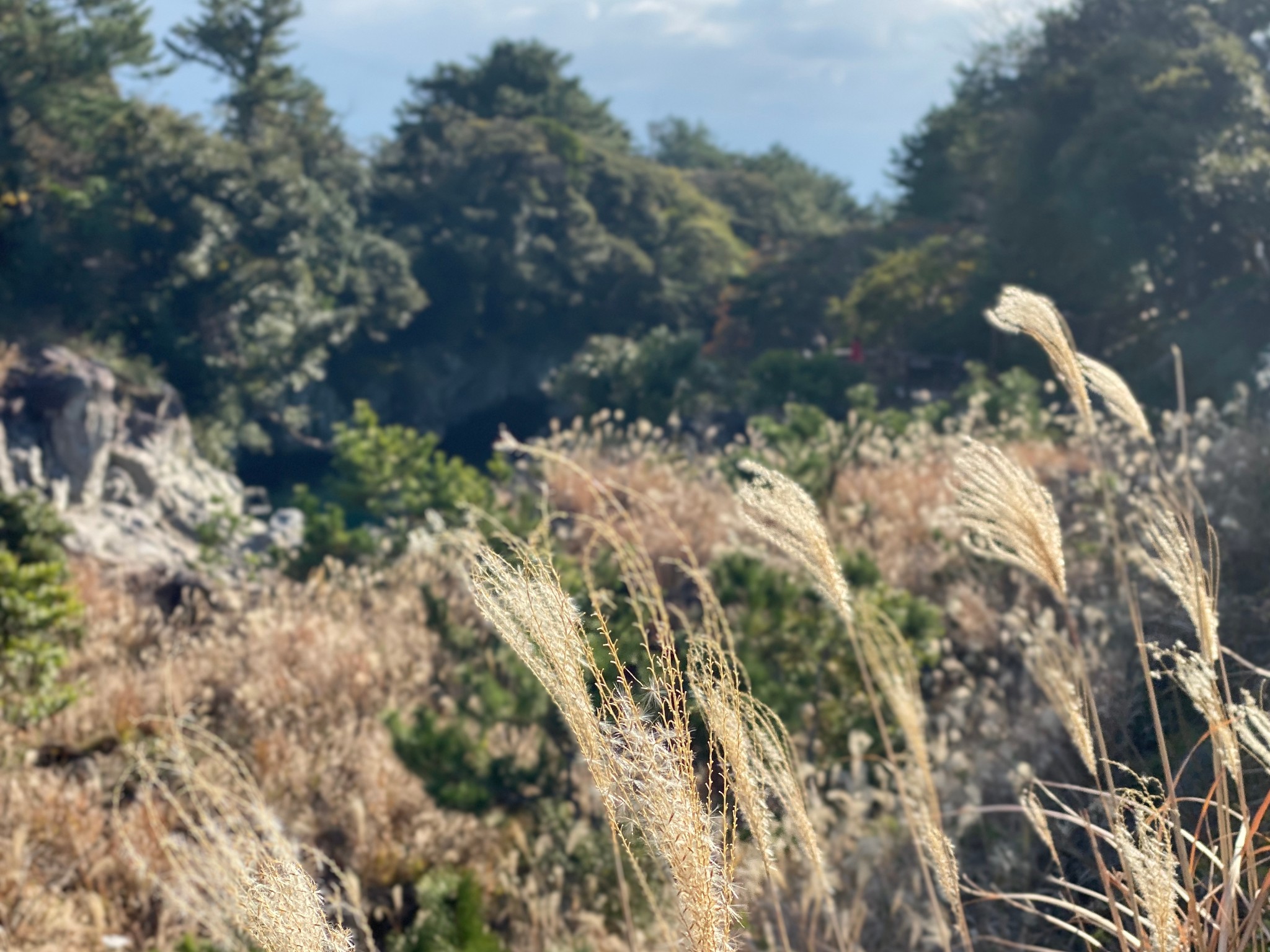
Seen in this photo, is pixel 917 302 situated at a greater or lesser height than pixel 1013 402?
greater

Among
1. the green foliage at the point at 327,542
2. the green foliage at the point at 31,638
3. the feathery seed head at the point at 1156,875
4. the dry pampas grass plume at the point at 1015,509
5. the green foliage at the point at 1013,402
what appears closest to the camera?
the feathery seed head at the point at 1156,875

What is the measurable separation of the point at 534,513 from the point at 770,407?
9669 mm

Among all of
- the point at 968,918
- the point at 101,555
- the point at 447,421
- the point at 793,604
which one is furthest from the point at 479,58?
the point at 968,918

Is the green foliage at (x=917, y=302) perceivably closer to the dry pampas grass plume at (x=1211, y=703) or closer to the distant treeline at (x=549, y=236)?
the distant treeline at (x=549, y=236)

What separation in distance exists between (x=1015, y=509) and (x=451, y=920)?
1.45 m

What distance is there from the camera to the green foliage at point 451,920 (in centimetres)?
192

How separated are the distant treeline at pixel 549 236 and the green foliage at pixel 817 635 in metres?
8.88

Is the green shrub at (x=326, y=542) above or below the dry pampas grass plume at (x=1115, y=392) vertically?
below

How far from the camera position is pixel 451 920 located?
1.99m

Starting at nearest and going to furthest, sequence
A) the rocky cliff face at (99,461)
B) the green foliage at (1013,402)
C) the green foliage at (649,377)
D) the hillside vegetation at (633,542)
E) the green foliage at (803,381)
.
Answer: the hillside vegetation at (633,542) → the green foliage at (1013,402) → the rocky cliff face at (99,461) → the green foliage at (803,381) → the green foliage at (649,377)

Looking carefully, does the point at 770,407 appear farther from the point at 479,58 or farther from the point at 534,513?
the point at 479,58

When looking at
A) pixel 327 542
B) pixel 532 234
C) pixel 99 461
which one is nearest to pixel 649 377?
pixel 99 461

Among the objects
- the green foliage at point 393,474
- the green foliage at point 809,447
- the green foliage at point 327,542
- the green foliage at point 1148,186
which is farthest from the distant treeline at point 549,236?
the green foliage at point 327,542

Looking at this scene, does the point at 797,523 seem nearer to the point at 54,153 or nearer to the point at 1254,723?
the point at 1254,723
